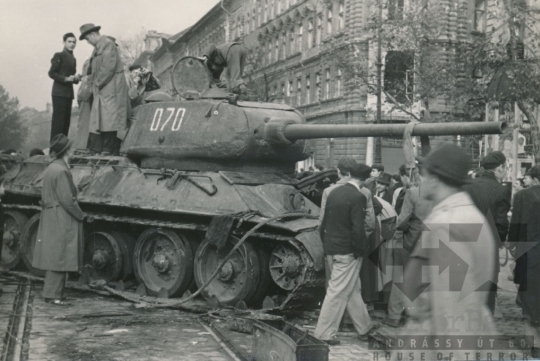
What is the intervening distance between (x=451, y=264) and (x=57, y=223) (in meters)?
6.38

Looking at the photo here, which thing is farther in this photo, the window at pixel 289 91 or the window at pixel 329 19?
the window at pixel 289 91

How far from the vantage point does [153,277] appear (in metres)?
10.1

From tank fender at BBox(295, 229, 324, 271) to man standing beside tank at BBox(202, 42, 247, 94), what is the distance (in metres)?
3.01

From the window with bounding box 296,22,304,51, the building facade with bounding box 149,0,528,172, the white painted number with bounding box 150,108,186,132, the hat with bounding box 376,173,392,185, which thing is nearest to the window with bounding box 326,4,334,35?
the building facade with bounding box 149,0,528,172

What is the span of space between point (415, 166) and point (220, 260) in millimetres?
2758

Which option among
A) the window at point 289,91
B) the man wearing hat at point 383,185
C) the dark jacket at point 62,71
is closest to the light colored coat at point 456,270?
the man wearing hat at point 383,185

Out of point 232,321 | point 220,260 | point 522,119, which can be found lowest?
point 232,321

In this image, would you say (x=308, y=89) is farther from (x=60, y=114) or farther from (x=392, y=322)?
(x=392, y=322)

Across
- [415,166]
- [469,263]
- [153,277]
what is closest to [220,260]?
[153,277]

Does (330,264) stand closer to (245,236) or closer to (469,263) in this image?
(245,236)

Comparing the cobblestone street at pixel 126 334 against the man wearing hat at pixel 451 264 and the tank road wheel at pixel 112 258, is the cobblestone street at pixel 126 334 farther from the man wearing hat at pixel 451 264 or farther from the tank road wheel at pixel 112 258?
the man wearing hat at pixel 451 264

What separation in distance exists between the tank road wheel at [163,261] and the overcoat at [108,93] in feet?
6.79

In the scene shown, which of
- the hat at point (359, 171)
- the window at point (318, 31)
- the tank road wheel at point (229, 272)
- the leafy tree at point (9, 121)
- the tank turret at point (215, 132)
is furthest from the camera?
the window at point (318, 31)

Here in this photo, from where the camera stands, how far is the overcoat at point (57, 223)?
927 centimetres
